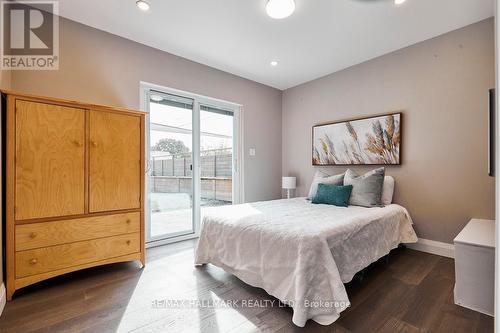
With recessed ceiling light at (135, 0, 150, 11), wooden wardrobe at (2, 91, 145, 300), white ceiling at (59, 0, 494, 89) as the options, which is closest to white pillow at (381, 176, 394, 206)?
white ceiling at (59, 0, 494, 89)

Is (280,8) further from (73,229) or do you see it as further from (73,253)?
(73,253)

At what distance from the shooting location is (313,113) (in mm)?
4004

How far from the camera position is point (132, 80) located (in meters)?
2.85

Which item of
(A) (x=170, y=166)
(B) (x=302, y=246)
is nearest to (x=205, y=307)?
(B) (x=302, y=246)

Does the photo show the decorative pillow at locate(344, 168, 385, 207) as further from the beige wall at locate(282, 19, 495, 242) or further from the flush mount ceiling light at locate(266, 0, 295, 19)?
the flush mount ceiling light at locate(266, 0, 295, 19)

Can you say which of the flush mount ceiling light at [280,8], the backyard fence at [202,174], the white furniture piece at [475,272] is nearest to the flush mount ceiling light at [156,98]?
the backyard fence at [202,174]

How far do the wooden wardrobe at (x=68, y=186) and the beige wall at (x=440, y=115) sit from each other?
3.05 m

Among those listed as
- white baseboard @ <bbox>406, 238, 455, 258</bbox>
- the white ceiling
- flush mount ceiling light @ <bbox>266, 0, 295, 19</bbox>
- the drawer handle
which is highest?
the white ceiling

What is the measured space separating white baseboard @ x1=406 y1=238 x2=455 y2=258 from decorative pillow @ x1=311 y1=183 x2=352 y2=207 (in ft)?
3.42

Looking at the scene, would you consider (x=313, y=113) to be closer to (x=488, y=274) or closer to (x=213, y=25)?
(x=213, y=25)

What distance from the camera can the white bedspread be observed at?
1.49 meters

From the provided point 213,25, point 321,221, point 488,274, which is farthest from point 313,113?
point 488,274

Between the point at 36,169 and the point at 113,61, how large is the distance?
1504 millimetres

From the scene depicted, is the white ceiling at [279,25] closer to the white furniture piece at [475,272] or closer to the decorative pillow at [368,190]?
the decorative pillow at [368,190]
